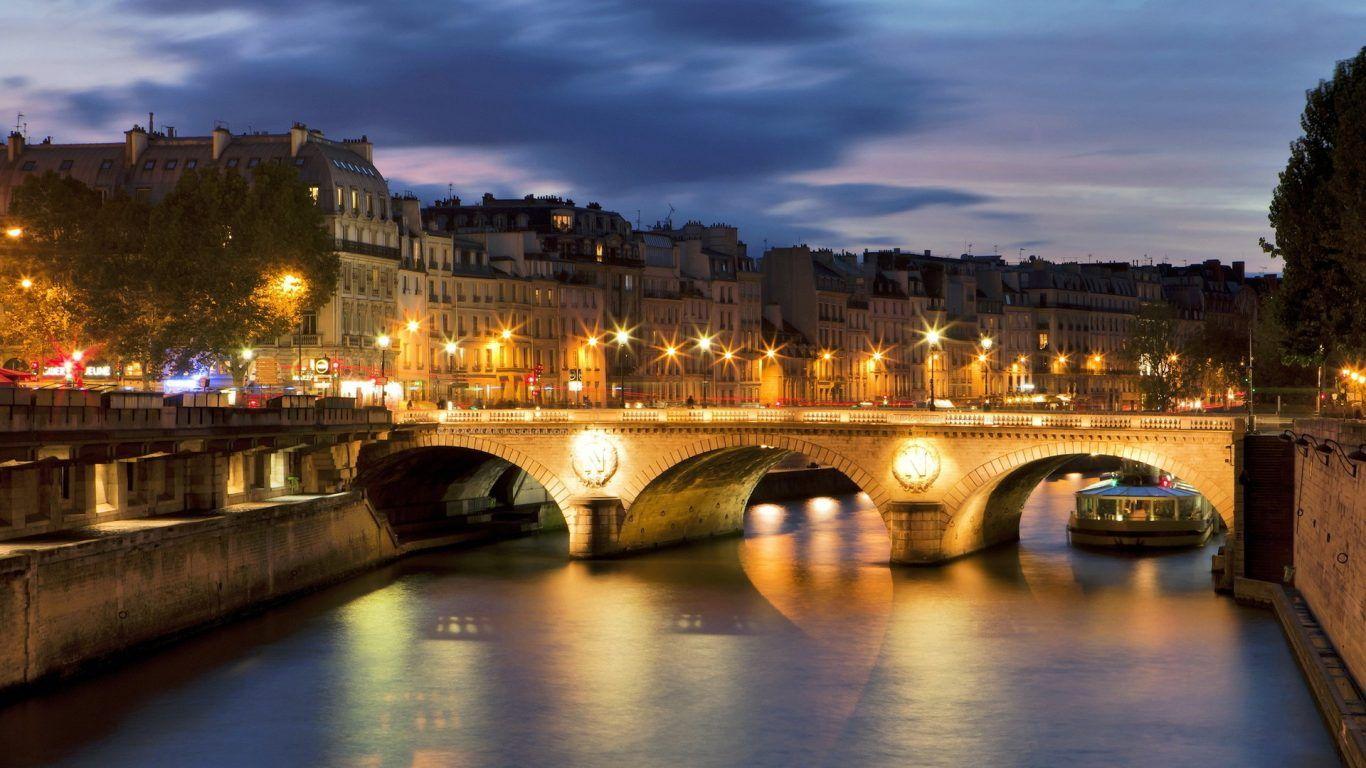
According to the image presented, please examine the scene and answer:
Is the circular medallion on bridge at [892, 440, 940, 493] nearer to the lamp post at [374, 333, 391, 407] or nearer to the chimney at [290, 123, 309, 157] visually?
the lamp post at [374, 333, 391, 407]

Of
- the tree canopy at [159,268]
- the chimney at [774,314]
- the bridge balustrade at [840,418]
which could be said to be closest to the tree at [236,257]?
the tree canopy at [159,268]

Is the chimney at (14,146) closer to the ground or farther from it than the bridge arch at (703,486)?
farther from it

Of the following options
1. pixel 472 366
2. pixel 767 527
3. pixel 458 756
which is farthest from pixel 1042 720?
pixel 472 366

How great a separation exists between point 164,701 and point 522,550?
119 feet

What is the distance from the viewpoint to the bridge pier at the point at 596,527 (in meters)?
82.4

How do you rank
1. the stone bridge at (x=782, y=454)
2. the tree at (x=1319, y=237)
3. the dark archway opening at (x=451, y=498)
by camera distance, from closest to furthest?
the tree at (x=1319, y=237) < the stone bridge at (x=782, y=454) < the dark archway opening at (x=451, y=498)

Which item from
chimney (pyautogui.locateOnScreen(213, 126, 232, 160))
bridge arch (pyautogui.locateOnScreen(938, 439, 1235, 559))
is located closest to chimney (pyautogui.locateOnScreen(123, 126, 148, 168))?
chimney (pyautogui.locateOnScreen(213, 126, 232, 160))

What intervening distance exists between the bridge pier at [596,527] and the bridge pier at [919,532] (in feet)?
37.3

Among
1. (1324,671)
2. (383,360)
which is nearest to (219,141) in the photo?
(383,360)

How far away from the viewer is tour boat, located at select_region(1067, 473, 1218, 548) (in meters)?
85.6

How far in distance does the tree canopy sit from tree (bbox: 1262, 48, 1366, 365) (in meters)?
43.8

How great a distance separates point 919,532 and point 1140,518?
1299 centimetres

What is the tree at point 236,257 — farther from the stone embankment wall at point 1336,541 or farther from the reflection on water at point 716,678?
the stone embankment wall at point 1336,541

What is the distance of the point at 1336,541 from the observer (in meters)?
50.0
